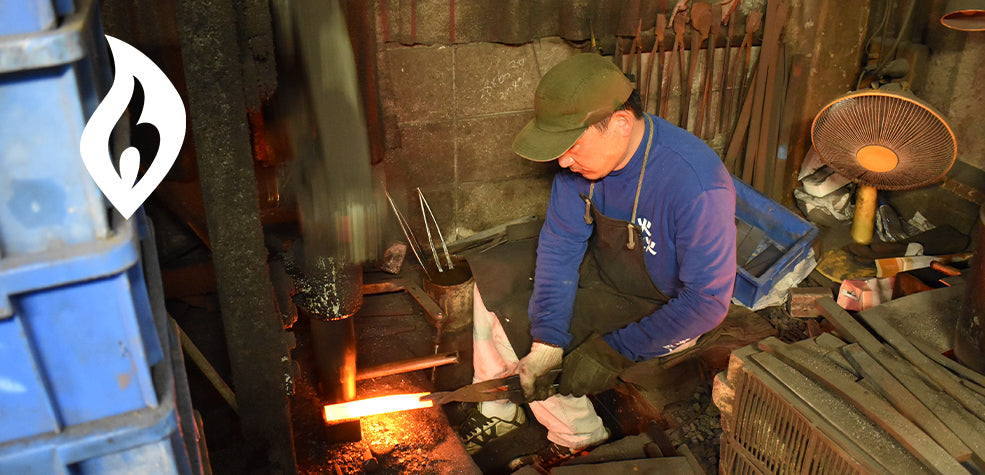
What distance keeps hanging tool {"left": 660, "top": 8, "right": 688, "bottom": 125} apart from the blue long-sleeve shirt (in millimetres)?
1840

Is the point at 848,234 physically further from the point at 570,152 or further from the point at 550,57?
the point at 570,152

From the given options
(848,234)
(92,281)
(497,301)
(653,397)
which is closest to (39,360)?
(92,281)

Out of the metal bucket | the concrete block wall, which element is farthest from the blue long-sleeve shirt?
the concrete block wall

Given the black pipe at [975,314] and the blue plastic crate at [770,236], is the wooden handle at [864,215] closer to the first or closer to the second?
the blue plastic crate at [770,236]

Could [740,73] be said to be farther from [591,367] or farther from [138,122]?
[138,122]

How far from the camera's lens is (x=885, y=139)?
167 inches

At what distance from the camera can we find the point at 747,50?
5.14 metres

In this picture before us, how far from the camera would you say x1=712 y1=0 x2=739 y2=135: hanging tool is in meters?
4.94

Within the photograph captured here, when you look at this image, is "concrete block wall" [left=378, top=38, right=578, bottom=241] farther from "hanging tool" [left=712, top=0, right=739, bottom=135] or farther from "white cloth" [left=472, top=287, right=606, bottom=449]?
"white cloth" [left=472, top=287, right=606, bottom=449]

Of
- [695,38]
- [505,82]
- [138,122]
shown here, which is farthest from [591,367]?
[695,38]

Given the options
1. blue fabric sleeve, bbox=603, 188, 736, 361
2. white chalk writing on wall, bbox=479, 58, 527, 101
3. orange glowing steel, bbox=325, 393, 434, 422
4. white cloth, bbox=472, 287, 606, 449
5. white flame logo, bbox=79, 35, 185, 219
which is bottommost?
white cloth, bbox=472, 287, 606, 449

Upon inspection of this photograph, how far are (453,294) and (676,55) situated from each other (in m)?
2.29

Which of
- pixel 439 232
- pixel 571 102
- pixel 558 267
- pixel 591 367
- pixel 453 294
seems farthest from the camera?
pixel 439 232

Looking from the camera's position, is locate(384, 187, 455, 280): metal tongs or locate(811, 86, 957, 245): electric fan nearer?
locate(811, 86, 957, 245): electric fan
